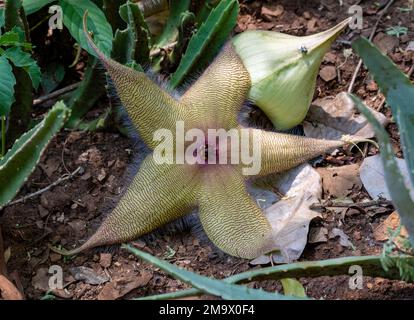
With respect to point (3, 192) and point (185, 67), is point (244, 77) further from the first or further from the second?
point (3, 192)

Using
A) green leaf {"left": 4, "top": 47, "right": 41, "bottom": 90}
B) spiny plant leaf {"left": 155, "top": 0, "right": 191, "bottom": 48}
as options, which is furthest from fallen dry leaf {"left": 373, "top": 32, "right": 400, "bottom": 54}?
green leaf {"left": 4, "top": 47, "right": 41, "bottom": 90}

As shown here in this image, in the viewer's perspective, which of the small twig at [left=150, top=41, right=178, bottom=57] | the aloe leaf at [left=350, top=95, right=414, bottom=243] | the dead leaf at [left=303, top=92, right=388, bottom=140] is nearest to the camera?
the aloe leaf at [left=350, top=95, right=414, bottom=243]

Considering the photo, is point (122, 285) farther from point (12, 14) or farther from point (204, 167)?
point (12, 14)

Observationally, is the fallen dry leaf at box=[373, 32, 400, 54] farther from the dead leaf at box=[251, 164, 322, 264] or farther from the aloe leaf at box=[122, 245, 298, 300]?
the aloe leaf at box=[122, 245, 298, 300]

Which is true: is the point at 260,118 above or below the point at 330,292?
above

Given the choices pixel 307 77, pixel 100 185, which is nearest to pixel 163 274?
pixel 100 185

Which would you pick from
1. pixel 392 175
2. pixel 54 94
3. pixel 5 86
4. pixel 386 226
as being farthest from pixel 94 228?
pixel 392 175
